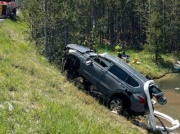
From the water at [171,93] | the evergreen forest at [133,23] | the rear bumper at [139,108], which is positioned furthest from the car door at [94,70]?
the evergreen forest at [133,23]

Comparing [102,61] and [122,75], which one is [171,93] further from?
[122,75]

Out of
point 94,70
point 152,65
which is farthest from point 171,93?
point 94,70

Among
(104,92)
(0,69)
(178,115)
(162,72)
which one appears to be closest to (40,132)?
(0,69)

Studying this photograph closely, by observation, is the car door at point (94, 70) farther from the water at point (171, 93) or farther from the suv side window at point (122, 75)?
the water at point (171, 93)

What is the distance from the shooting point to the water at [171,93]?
17663 mm

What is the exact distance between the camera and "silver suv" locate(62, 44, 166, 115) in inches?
427

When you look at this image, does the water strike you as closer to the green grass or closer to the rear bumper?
the green grass

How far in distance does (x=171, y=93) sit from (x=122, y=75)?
485 inches

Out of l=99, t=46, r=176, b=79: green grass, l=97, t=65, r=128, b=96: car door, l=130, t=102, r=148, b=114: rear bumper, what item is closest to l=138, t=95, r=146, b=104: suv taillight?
l=130, t=102, r=148, b=114: rear bumper

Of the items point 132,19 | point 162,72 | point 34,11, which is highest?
point 34,11

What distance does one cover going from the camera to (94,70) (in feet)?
39.6

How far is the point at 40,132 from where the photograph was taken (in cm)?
512

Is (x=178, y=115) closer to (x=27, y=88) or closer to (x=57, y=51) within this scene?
(x=57, y=51)

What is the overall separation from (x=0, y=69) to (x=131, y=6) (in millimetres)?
40722
